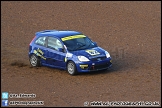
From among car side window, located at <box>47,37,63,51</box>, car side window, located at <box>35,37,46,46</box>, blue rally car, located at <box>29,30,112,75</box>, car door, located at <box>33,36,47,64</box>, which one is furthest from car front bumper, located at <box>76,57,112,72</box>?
car side window, located at <box>35,37,46,46</box>

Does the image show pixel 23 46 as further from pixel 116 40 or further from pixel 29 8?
pixel 29 8

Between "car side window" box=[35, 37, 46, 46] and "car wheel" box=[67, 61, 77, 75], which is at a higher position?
"car side window" box=[35, 37, 46, 46]

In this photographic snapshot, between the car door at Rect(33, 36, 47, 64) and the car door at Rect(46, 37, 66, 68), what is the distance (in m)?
0.23

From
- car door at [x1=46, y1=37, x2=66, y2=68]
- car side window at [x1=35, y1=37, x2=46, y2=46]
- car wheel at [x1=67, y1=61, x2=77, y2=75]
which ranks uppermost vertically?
car side window at [x1=35, y1=37, x2=46, y2=46]

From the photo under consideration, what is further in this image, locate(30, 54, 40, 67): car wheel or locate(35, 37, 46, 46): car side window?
locate(30, 54, 40, 67): car wheel

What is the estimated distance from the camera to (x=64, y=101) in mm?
12289

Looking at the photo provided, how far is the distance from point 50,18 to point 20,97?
51.0ft

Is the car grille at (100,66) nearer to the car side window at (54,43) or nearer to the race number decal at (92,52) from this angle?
the race number decal at (92,52)

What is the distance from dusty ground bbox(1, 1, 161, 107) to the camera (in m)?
13.3

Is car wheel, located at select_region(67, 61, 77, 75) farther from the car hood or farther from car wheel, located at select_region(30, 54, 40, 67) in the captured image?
car wheel, located at select_region(30, 54, 40, 67)

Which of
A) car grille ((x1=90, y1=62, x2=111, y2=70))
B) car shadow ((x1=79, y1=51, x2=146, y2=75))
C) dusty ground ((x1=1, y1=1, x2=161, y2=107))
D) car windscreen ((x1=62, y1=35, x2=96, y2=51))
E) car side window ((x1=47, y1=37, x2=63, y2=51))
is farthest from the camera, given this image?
car shadow ((x1=79, y1=51, x2=146, y2=75))

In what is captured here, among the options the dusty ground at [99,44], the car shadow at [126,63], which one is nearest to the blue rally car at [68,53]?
the dusty ground at [99,44]

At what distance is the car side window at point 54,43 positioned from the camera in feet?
52.6

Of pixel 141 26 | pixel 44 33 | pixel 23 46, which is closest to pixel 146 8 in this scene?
pixel 141 26
